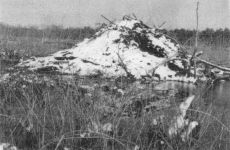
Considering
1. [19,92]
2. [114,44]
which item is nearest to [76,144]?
[19,92]

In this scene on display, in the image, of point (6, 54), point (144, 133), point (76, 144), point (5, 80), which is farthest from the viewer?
point (6, 54)

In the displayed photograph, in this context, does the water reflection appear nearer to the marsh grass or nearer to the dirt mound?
the dirt mound

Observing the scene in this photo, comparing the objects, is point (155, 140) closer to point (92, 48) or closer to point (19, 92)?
point (19, 92)

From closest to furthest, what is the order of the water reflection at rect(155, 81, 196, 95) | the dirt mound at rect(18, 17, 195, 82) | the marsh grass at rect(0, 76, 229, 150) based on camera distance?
1. the marsh grass at rect(0, 76, 229, 150)
2. the water reflection at rect(155, 81, 196, 95)
3. the dirt mound at rect(18, 17, 195, 82)

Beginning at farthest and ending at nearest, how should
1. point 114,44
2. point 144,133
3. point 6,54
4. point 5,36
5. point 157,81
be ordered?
point 5,36 < point 6,54 < point 114,44 < point 157,81 < point 144,133

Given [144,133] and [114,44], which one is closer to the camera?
[144,133]

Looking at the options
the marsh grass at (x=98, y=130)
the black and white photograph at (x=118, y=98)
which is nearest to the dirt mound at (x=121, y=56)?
the black and white photograph at (x=118, y=98)

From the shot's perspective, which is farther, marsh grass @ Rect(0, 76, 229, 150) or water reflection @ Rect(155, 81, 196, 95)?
water reflection @ Rect(155, 81, 196, 95)

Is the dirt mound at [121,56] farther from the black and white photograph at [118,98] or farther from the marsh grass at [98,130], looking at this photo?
the marsh grass at [98,130]

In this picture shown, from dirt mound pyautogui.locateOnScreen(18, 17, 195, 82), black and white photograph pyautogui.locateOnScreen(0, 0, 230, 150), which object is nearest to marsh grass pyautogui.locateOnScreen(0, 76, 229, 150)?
black and white photograph pyautogui.locateOnScreen(0, 0, 230, 150)
